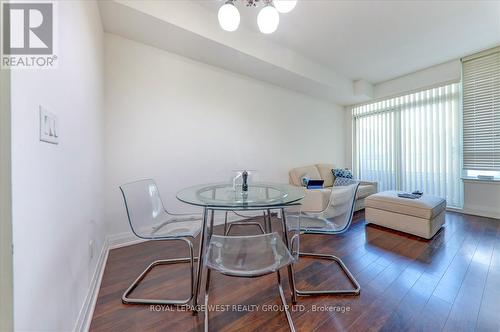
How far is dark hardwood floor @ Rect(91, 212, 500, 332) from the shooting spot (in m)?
1.21

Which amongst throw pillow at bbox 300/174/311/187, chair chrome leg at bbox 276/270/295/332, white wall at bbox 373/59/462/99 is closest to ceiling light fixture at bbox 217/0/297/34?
chair chrome leg at bbox 276/270/295/332

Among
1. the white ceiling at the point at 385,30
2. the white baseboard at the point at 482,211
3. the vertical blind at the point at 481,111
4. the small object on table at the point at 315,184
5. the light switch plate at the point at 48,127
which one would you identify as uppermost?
the white ceiling at the point at 385,30

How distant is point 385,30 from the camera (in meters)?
2.69

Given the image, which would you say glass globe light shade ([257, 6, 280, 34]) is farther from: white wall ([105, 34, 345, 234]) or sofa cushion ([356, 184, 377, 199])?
sofa cushion ([356, 184, 377, 199])

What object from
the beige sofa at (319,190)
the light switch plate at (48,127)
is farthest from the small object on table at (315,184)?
the light switch plate at (48,127)

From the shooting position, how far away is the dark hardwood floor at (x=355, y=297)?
121cm

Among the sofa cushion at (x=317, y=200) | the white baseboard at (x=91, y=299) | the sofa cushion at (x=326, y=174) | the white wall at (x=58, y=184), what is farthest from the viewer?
the sofa cushion at (x=326, y=174)

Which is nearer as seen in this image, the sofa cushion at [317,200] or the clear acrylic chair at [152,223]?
the clear acrylic chair at [152,223]

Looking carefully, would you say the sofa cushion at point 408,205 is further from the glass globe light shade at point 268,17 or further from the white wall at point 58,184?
the white wall at point 58,184

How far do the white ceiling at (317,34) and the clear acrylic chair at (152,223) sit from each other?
1.72 meters

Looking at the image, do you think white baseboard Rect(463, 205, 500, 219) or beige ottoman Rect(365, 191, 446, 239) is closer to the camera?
beige ottoman Rect(365, 191, 446, 239)

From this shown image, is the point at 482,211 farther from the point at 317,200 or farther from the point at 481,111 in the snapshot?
the point at 317,200

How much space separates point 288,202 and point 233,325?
0.82 metres

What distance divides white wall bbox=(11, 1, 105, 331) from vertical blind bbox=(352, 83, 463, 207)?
5.23m
